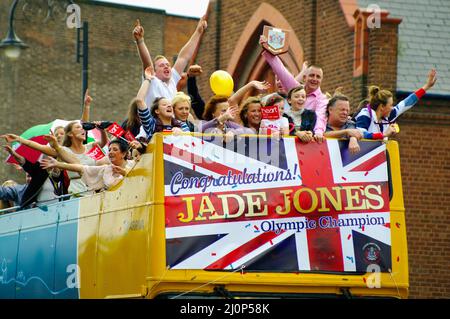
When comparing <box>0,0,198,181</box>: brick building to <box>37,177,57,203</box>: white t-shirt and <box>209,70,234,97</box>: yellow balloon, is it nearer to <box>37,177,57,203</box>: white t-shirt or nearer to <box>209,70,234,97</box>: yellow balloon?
<box>37,177,57,203</box>: white t-shirt

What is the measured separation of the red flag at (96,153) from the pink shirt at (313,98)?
236 centimetres

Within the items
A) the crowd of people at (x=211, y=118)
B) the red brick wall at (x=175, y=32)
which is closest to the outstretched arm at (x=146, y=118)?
the crowd of people at (x=211, y=118)

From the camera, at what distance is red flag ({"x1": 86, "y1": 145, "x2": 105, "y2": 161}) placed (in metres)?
14.6

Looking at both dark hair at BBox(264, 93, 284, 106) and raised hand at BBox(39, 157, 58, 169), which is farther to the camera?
raised hand at BBox(39, 157, 58, 169)

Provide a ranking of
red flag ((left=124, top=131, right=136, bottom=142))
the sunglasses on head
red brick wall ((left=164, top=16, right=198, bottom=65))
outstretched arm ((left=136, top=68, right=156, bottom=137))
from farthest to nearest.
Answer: red brick wall ((left=164, top=16, right=198, bottom=65)), the sunglasses on head, red flag ((left=124, top=131, right=136, bottom=142)), outstretched arm ((left=136, top=68, right=156, bottom=137))

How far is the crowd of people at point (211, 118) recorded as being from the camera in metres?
12.3

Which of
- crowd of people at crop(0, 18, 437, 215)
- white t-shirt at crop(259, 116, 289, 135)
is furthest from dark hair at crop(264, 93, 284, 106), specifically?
white t-shirt at crop(259, 116, 289, 135)

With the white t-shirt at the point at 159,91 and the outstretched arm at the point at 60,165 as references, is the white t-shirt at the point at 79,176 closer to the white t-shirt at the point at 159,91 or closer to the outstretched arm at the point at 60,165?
the outstretched arm at the point at 60,165

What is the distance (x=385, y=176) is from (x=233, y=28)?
685 inches

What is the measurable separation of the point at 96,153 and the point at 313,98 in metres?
2.91

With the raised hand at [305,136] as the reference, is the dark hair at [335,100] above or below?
above

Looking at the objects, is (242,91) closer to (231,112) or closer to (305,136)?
(231,112)

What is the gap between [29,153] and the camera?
1677 cm
